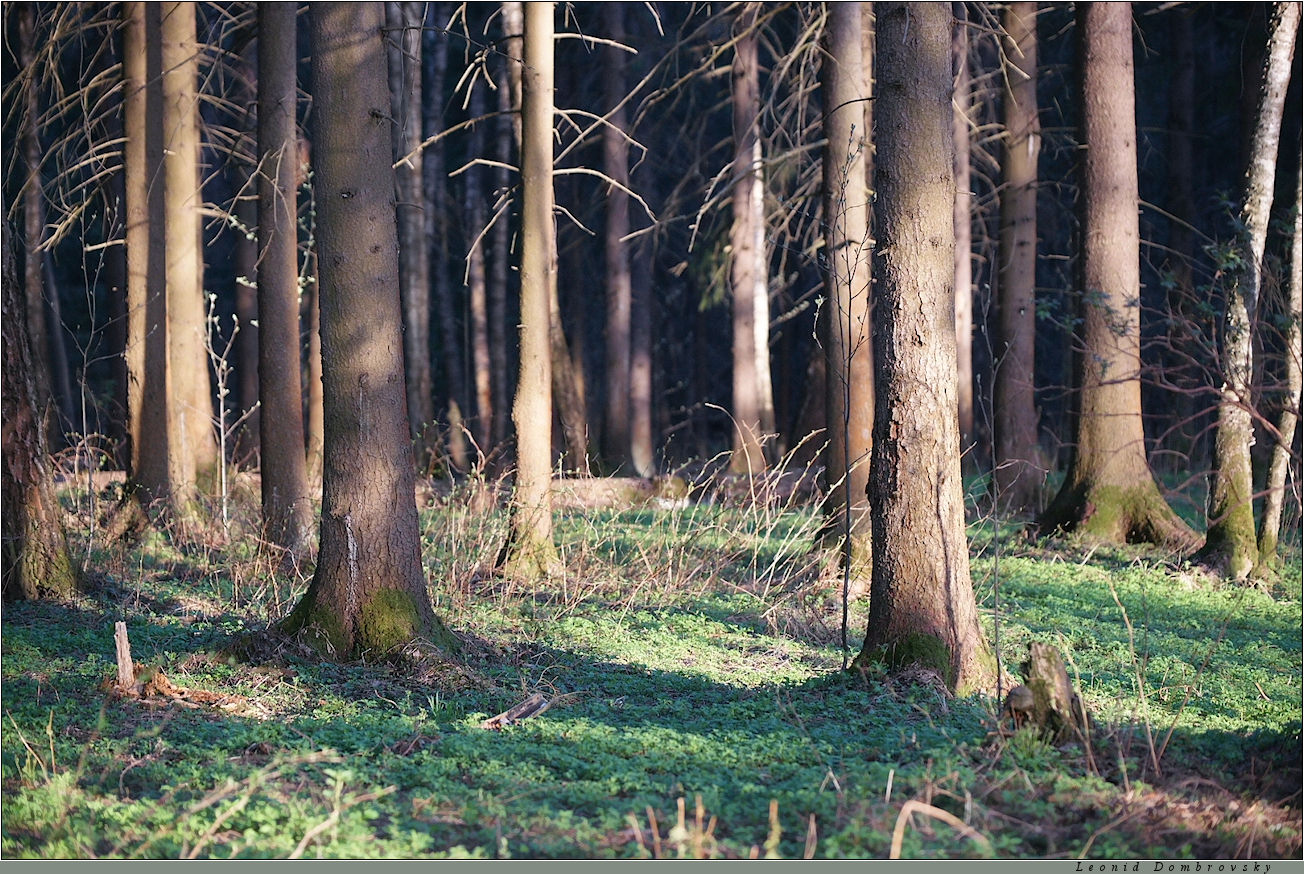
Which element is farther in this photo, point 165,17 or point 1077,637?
point 165,17

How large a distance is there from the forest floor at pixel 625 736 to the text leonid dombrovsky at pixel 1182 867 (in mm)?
61

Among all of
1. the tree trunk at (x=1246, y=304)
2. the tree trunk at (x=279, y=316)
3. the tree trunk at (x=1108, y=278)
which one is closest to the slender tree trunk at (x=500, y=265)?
the tree trunk at (x=279, y=316)

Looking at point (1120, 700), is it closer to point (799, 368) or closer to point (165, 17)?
point (165, 17)

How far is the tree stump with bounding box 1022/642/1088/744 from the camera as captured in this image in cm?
483

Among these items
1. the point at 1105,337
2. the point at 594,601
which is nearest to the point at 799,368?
the point at 1105,337

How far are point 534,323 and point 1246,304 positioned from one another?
5.98 m

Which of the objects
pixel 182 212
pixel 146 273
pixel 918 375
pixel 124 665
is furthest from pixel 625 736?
pixel 182 212

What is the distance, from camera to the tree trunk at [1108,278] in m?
11.1

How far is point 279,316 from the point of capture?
10.0 metres

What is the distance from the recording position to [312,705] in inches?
227

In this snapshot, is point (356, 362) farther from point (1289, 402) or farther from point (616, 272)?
point (616, 272)

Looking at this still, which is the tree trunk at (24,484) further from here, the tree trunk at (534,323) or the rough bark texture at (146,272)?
the tree trunk at (534,323)

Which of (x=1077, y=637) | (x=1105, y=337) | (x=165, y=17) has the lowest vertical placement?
(x=1077, y=637)

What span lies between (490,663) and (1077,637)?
4.22 m
